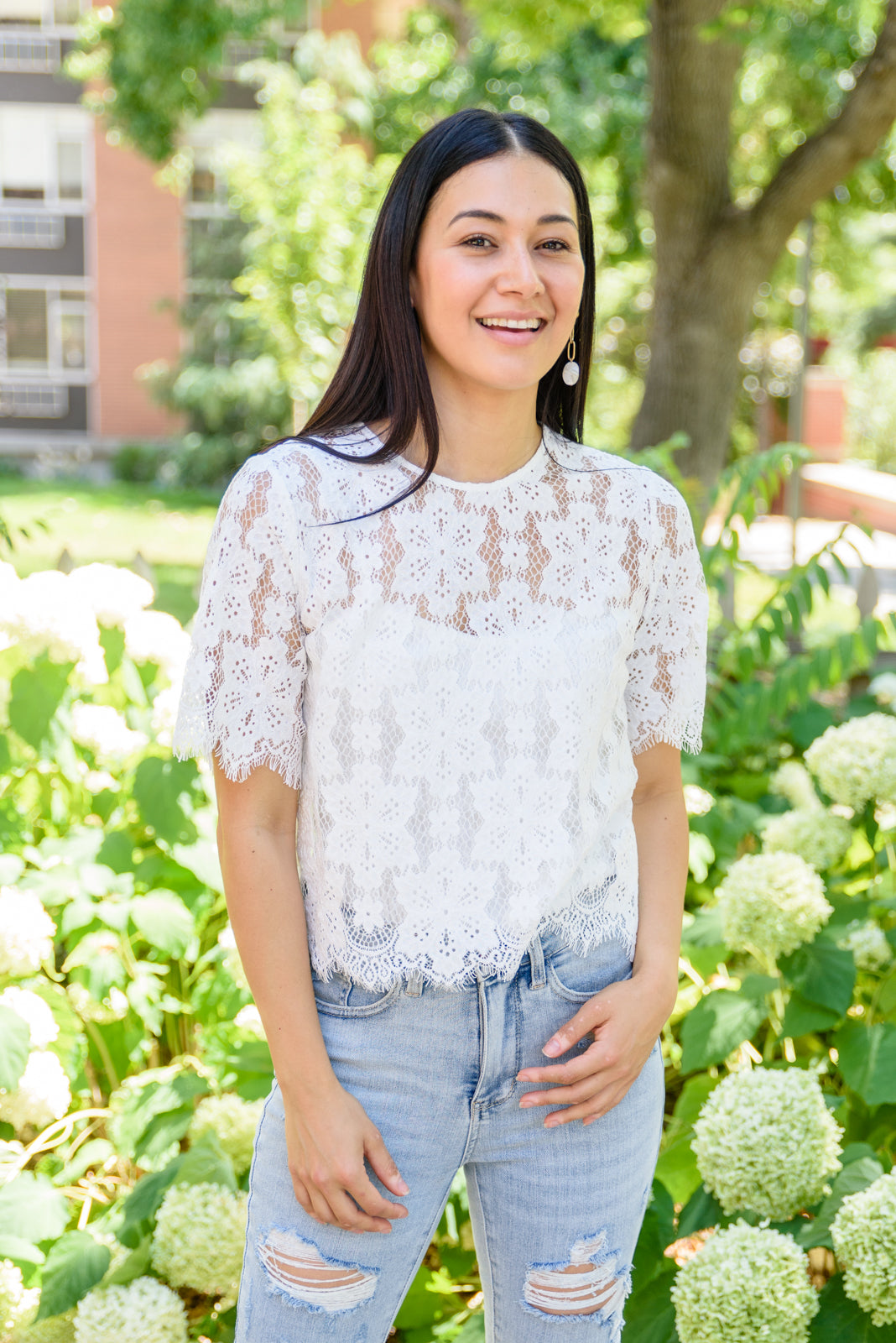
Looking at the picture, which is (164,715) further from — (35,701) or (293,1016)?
(293,1016)

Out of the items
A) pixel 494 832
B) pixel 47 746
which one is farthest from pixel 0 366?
pixel 494 832

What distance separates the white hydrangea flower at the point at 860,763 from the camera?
2.54 metres

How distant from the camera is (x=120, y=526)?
13.7 m

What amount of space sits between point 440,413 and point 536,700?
1.25 feet

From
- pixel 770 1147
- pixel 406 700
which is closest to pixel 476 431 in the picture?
pixel 406 700

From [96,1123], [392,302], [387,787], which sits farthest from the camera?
[96,1123]

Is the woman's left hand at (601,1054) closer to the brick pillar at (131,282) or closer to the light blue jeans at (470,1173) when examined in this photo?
the light blue jeans at (470,1173)

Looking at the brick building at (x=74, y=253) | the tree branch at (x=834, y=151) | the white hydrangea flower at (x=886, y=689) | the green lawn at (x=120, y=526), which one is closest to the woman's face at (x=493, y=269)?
the white hydrangea flower at (x=886, y=689)

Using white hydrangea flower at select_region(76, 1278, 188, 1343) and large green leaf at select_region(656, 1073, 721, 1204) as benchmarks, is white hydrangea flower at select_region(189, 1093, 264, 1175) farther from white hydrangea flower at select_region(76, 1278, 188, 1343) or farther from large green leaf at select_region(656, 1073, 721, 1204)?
large green leaf at select_region(656, 1073, 721, 1204)

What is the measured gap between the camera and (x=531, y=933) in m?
1.48

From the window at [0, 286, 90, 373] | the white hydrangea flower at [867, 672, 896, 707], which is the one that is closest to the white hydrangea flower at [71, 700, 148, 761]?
the white hydrangea flower at [867, 672, 896, 707]

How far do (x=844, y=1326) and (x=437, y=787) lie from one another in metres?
1.06

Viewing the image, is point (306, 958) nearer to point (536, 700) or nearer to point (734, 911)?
point (536, 700)

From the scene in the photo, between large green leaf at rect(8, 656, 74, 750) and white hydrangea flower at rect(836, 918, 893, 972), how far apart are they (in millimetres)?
1670
